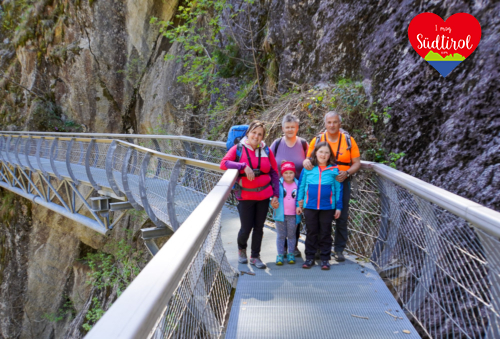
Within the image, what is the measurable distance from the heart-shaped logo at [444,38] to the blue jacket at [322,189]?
245cm

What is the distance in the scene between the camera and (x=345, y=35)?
677 centimetres

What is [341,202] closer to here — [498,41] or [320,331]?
[320,331]

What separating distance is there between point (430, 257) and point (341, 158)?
1.39 metres

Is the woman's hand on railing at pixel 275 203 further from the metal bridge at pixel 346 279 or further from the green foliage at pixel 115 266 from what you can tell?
the green foliage at pixel 115 266

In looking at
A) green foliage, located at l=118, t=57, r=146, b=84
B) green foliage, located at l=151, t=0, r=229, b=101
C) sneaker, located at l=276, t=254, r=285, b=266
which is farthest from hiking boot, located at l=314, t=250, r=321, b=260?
green foliage, located at l=118, t=57, r=146, b=84

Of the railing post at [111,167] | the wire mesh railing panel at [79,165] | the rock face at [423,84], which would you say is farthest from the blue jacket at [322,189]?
the wire mesh railing panel at [79,165]

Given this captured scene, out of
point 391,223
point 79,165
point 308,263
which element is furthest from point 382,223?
point 79,165

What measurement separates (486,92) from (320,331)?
131 inches

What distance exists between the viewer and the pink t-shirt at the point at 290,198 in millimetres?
3670

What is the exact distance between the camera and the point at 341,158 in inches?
144

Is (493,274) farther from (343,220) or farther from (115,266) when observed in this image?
(115,266)

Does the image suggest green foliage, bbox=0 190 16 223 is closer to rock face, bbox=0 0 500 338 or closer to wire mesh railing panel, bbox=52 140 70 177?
rock face, bbox=0 0 500 338

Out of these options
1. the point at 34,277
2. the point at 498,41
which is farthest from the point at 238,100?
the point at 34,277

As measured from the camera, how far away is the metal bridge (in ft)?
3.96
